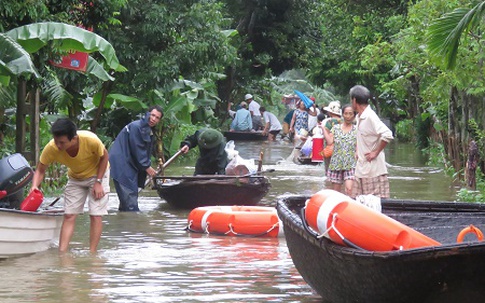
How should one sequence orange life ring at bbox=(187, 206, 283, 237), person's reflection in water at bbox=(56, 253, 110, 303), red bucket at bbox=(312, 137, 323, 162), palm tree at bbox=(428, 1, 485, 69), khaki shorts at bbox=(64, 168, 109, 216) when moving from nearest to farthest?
person's reflection in water at bbox=(56, 253, 110, 303), khaki shorts at bbox=(64, 168, 109, 216), palm tree at bbox=(428, 1, 485, 69), orange life ring at bbox=(187, 206, 283, 237), red bucket at bbox=(312, 137, 323, 162)

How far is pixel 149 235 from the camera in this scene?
43.1ft

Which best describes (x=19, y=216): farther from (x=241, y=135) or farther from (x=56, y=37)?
(x=241, y=135)

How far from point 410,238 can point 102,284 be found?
10.8ft

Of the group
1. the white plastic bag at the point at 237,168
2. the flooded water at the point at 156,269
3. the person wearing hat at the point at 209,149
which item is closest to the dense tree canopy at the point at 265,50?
the person wearing hat at the point at 209,149

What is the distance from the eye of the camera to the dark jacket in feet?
49.0

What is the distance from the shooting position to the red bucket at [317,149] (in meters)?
23.4

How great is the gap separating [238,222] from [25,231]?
3156mm

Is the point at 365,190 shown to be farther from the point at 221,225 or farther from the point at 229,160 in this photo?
the point at 229,160

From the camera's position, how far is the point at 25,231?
10445mm

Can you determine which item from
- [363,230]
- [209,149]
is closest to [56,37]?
[209,149]

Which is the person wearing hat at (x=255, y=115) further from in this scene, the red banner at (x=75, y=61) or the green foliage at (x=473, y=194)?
the red banner at (x=75, y=61)

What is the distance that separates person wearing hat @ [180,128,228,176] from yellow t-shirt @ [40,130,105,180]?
471 centimetres

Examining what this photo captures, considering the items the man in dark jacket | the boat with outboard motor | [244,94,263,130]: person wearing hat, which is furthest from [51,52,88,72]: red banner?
[244,94,263,130]: person wearing hat

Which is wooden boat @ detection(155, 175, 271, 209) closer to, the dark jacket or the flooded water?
the flooded water
